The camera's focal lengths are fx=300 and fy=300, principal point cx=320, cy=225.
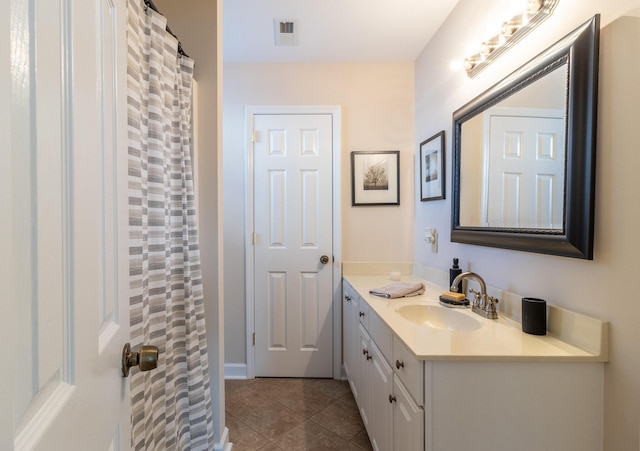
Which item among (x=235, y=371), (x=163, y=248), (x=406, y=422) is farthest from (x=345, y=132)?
(x=235, y=371)

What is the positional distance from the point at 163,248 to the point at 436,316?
52.4 inches

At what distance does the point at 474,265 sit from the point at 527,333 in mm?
533

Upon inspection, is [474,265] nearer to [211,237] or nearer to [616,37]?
[616,37]

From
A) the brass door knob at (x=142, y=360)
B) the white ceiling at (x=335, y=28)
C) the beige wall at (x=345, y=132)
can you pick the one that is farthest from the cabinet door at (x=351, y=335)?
the white ceiling at (x=335, y=28)

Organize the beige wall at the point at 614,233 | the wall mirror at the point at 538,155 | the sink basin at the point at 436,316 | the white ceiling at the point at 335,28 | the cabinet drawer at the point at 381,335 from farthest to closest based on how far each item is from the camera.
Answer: the white ceiling at the point at 335,28 < the sink basin at the point at 436,316 < the cabinet drawer at the point at 381,335 < the wall mirror at the point at 538,155 < the beige wall at the point at 614,233

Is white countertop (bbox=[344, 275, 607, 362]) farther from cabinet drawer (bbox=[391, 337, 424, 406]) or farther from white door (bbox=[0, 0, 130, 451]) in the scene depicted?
white door (bbox=[0, 0, 130, 451])

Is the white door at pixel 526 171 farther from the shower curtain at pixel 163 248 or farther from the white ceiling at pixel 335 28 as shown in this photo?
the shower curtain at pixel 163 248

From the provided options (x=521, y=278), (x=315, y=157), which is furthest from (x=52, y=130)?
(x=315, y=157)

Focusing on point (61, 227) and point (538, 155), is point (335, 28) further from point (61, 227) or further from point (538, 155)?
point (61, 227)

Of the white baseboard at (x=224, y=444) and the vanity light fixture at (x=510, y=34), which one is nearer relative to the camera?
the vanity light fixture at (x=510, y=34)

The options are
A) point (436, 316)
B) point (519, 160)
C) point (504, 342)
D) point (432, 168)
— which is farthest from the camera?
point (432, 168)

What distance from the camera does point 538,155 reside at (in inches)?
46.3

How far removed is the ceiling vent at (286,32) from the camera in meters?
1.96

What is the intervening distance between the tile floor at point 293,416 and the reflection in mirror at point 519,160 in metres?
1.45
